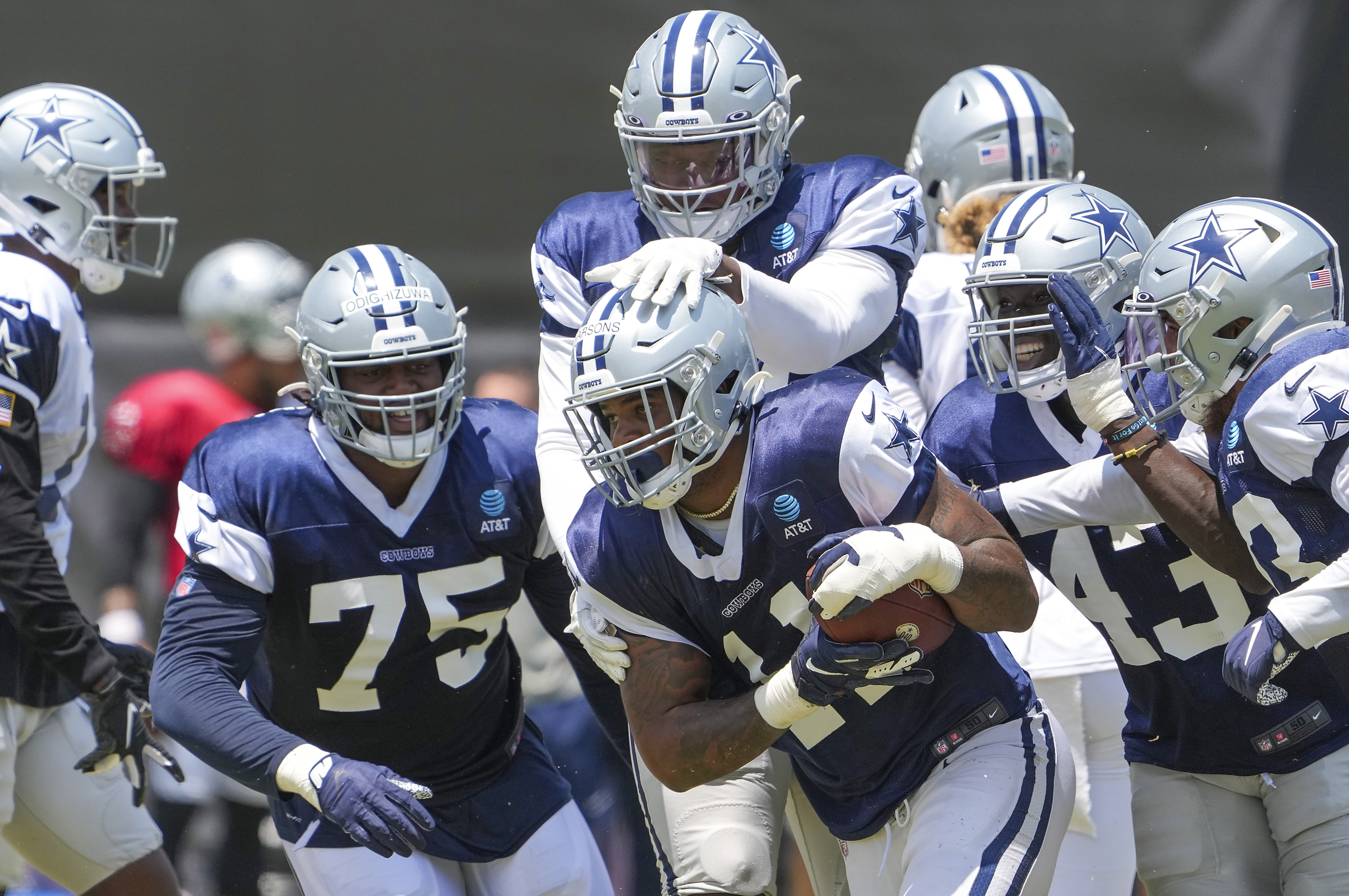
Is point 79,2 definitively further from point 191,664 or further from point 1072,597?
point 1072,597

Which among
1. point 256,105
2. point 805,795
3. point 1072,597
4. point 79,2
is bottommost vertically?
point 805,795

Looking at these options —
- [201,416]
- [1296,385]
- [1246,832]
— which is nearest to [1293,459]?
[1296,385]

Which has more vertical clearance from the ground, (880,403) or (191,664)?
(880,403)

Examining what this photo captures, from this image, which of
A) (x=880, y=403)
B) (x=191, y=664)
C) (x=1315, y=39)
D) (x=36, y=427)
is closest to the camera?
(x=880, y=403)

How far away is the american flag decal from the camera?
435 cm

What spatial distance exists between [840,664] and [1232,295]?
109cm

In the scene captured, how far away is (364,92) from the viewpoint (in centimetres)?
517

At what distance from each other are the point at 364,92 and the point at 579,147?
0.75 metres

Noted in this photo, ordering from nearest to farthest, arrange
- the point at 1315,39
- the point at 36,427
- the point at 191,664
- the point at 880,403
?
the point at 880,403 → the point at 191,664 → the point at 36,427 → the point at 1315,39

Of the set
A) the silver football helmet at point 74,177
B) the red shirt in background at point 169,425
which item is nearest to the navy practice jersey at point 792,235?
the silver football helmet at point 74,177

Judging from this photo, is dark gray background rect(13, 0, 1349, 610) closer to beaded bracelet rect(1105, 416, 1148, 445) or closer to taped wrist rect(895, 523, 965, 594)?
beaded bracelet rect(1105, 416, 1148, 445)

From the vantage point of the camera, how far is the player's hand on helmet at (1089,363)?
284 centimetres

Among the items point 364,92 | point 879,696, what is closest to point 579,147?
point 364,92

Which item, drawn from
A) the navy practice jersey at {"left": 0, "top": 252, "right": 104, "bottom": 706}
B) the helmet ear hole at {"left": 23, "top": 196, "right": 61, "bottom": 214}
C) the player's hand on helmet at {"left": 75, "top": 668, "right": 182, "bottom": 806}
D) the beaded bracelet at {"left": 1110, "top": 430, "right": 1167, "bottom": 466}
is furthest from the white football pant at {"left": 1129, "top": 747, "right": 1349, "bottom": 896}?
the helmet ear hole at {"left": 23, "top": 196, "right": 61, "bottom": 214}
